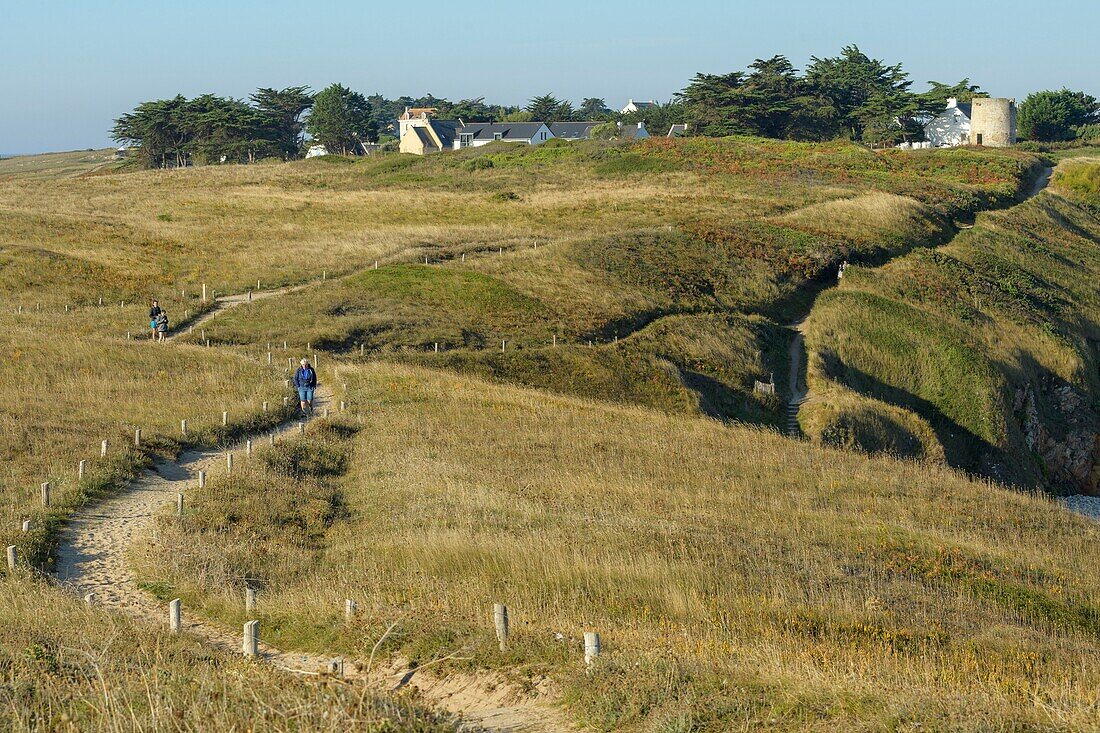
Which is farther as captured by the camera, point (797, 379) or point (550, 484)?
point (797, 379)

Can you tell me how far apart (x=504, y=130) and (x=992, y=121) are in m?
61.8

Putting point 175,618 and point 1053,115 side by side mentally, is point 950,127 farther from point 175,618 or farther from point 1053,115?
point 175,618

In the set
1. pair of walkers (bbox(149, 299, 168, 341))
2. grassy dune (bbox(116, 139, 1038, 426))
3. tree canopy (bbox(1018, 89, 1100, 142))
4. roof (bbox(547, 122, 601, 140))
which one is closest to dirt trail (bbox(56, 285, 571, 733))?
pair of walkers (bbox(149, 299, 168, 341))

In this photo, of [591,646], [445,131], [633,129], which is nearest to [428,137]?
[445,131]

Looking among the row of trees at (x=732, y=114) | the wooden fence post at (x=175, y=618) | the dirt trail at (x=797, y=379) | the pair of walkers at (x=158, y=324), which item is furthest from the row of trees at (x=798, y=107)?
the wooden fence post at (x=175, y=618)

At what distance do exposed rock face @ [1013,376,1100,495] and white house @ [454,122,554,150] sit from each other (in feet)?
334

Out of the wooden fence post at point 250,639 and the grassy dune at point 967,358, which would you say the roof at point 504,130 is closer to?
the grassy dune at point 967,358

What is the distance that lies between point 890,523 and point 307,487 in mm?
12392

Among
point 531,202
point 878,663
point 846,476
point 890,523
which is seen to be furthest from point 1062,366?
point 878,663

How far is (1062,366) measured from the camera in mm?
52156

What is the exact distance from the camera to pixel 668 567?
16.4 m

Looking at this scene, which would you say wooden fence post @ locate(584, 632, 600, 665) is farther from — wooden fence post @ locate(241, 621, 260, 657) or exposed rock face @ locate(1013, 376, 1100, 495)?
exposed rock face @ locate(1013, 376, 1100, 495)

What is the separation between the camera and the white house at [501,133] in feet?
475

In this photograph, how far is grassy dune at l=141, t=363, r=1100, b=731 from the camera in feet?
35.7
